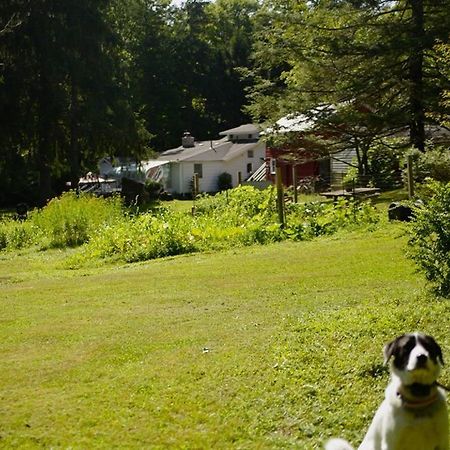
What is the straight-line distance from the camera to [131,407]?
6.11m

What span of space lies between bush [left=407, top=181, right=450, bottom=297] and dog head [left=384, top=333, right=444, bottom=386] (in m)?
4.42

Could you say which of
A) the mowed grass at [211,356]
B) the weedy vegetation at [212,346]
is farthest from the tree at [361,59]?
the mowed grass at [211,356]

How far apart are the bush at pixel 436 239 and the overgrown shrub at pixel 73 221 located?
13995 millimetres

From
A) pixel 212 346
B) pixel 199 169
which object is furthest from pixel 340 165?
pixel 212 346

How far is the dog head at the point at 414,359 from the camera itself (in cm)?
373

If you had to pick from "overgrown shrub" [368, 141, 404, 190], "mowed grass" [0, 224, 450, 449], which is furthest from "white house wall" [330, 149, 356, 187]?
"mowed grass" [0, 224, 450, 449]

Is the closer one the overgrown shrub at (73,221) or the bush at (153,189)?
the overgrown shrub at (73,221)

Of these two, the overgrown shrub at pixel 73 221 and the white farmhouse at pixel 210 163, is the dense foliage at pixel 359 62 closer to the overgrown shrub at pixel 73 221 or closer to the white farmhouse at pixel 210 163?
the overgrown shrub at pixel 73 221

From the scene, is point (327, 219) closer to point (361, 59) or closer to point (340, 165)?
point (361, 59)

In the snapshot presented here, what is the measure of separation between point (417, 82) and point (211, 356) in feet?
74.0

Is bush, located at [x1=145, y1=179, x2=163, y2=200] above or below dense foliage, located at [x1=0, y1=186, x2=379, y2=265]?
above

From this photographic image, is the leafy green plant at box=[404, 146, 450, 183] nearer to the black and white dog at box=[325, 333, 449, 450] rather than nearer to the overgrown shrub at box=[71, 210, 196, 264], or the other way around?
the overgrown shrub at box=[71, 210, 196, 264]

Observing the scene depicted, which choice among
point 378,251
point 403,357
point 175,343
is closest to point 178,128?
point 378,251

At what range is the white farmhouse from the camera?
5194cm
